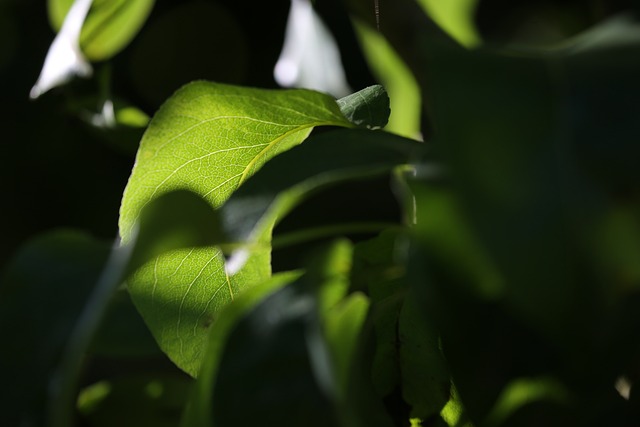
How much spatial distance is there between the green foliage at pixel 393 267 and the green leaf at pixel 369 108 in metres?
0.03

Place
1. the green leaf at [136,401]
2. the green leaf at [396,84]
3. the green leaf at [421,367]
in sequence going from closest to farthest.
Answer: the green leaf at [421,367], the green leaf at [136,401], the green leaf at [396,84]

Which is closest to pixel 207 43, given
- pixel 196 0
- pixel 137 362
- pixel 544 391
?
pixel 196 0

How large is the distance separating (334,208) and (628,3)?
0.75 m

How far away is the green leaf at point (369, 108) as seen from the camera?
0.44 m

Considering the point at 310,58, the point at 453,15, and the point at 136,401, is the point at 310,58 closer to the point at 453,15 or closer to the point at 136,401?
the point at 453,15

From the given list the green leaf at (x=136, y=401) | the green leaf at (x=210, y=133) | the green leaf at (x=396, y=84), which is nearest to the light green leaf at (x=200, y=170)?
the green leaf at (x=210, y=133)

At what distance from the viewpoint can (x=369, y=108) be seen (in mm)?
450

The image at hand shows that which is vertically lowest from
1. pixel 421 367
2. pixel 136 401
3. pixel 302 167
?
pixel 136 401

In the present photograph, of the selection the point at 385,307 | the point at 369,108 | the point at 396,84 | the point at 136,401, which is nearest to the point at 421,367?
the point at 385,307

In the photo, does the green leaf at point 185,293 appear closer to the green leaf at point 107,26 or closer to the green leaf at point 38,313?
the green leaf at point 38,313

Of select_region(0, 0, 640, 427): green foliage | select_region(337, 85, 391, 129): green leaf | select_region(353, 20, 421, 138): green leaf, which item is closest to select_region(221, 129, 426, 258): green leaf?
select_region(0, 0, 640, 427): green foliage

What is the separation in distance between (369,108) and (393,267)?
5.1 inches

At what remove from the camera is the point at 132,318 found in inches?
15.4

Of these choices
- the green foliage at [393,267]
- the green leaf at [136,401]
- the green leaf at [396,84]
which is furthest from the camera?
the green leaf at [396,84]
